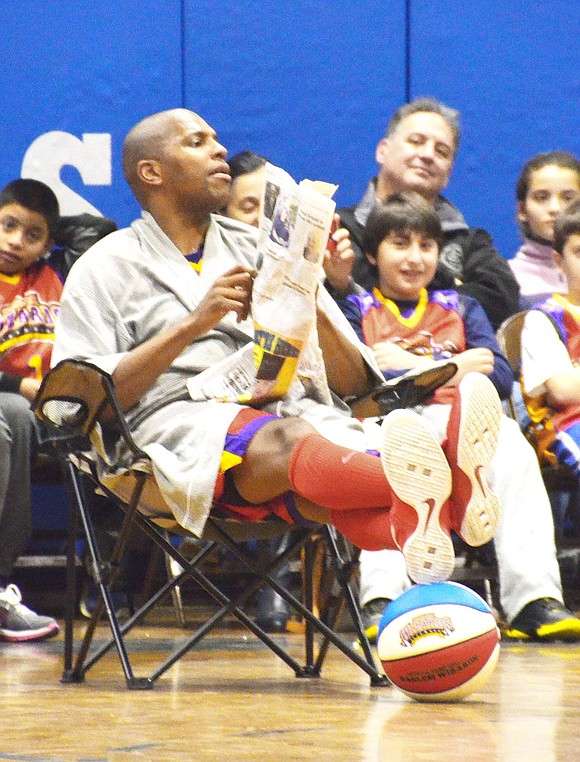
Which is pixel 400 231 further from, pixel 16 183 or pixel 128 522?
pixel 128 522

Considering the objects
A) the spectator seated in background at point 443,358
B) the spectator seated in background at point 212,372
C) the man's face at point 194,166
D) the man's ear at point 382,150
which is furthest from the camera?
the man's ear at point 382,150

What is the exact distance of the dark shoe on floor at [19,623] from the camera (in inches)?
146

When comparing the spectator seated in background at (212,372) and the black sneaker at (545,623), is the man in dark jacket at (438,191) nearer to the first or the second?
the black sneaker at (545,623)

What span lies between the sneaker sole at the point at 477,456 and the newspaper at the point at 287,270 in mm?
390

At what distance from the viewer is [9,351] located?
167 inches

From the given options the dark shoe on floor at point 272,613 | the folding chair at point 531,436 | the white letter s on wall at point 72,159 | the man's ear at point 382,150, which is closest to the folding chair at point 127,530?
the dark shoe on floor at point 272,613

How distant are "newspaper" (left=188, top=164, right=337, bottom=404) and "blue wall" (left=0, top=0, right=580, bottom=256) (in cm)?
259

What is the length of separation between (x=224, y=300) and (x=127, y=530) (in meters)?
0.50

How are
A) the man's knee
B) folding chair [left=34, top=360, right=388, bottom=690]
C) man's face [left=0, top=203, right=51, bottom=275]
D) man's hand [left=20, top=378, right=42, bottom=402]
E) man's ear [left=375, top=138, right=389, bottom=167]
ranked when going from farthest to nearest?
man's ear [left=375, top=138, right=389, bottom=167], man's face [left=0, top=203, right=51, bottom=275], man's hand [left=20, top=378, right=42, bottom=402], folding chair [left=34, top=360, right=388, bottom=690], the man's knee

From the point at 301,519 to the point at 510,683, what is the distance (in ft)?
1.81

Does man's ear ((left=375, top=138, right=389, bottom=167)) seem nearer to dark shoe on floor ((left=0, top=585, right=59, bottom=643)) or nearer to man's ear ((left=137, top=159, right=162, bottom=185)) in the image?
man's ear ((left=137, top=159, right=162, bottom=185))

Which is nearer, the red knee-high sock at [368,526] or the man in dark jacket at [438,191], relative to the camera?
the red knee-high sock at [368,526]

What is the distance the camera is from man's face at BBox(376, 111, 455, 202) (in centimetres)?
457

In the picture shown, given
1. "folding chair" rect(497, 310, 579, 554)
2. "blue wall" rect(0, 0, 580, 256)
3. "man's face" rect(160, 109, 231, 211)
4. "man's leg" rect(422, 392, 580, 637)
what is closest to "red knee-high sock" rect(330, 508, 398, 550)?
A: "man's face" rect(160, 109, 231, 211)
